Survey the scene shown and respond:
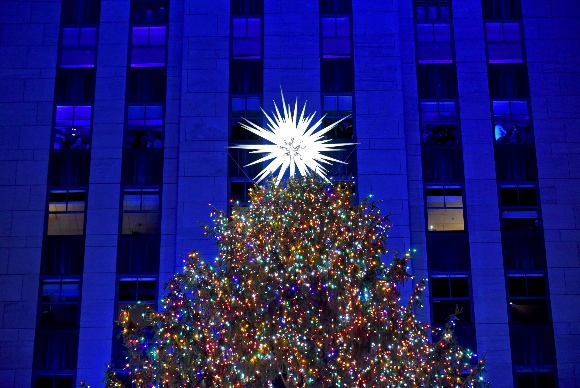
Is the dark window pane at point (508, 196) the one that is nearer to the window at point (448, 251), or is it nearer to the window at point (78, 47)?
the window at point (448, 251)

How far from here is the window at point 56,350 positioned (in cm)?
2069

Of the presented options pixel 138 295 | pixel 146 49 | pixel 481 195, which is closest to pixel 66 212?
pixel 138 295

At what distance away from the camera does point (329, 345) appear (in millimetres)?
13117

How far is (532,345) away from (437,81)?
1009 cm

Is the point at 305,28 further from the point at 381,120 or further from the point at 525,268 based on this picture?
the point at 525,268

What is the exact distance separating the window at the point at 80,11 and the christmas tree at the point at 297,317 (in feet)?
44.0

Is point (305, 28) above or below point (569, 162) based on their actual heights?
above

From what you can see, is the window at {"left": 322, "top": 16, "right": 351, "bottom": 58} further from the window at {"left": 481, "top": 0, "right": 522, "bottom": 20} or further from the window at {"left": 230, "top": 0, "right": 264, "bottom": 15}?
the window at {"left": 481, "top": 0, "right": 522, "bottom": 20}

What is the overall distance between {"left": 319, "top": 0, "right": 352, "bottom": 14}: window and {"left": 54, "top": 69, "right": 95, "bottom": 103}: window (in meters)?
9.18

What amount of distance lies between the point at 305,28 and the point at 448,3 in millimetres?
5799

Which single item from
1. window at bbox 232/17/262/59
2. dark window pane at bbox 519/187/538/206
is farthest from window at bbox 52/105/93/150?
dark window pane at bbox 519/187/538/206

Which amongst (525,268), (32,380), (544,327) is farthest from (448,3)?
(32,380)

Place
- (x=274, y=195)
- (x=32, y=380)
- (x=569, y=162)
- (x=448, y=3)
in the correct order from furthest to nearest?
(x=448, y=3)
(x=569, y=162)
(x=32, y=380)
(x=274, y=195)

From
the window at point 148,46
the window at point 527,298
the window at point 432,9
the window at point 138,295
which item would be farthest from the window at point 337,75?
the window at point 138,295
